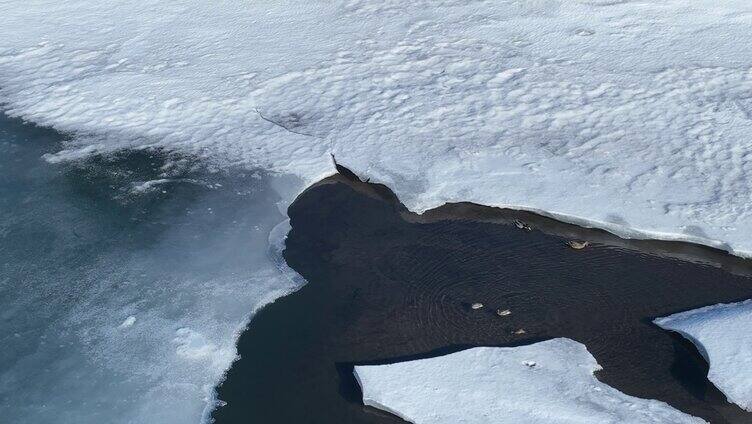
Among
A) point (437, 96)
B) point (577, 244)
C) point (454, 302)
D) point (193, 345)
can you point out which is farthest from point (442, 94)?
point (193, 345)

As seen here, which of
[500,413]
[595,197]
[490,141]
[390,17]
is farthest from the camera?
[390,17]

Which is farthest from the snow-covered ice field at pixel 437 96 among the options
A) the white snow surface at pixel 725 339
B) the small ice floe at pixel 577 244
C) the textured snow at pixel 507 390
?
the textured snow at pixel 507 390

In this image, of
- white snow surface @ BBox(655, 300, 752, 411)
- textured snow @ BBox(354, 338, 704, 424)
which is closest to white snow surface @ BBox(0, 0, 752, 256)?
white snow surface @ BBox(655, 300, 752, 411)

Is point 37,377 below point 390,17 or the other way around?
below

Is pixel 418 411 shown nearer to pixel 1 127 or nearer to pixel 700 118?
pixel 700 118

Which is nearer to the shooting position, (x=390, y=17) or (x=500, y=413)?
(x=500, y=413)

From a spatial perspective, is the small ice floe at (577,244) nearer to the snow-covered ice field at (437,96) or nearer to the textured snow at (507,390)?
the snow-covered ice field at (437,96)

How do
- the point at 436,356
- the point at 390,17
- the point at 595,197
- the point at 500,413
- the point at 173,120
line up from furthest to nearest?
the point at 390,17
the point at 173,120
the point at 595,197
the point at 436,356
the point at 500,413

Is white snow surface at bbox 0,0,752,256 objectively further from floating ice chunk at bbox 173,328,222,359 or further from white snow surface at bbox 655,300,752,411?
floating ice chunk at bbox 173,328,222,359

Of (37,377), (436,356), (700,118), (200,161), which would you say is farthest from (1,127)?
(700,118)
